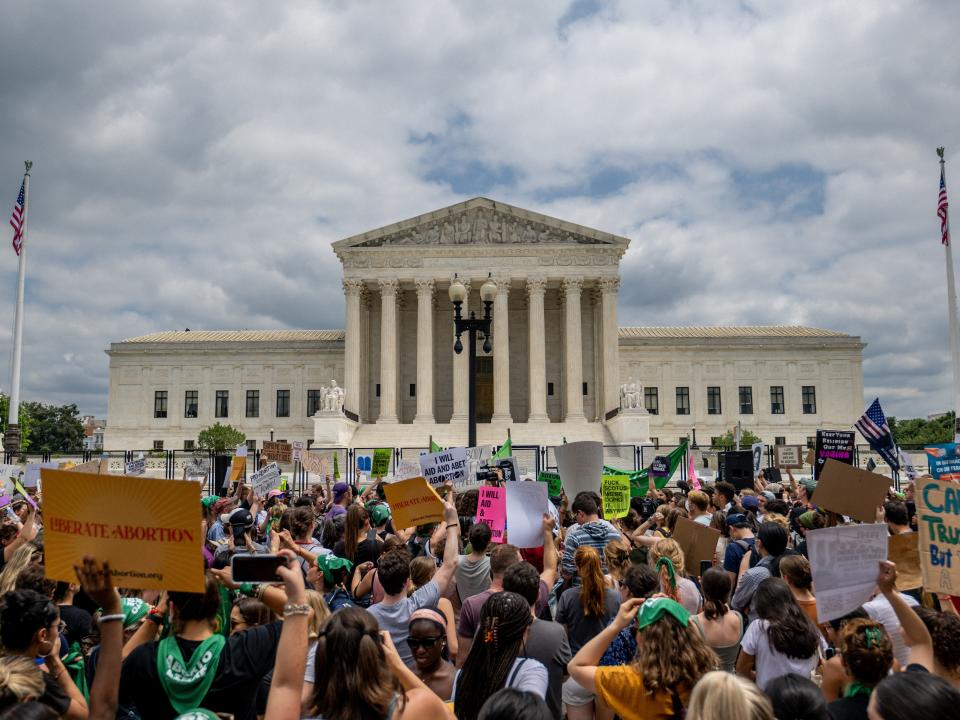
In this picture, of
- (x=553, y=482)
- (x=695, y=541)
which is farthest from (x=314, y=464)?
(x=695, y=541)

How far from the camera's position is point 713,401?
61.3 m

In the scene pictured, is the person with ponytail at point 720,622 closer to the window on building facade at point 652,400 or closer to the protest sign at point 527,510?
the protest sign at point 527,510

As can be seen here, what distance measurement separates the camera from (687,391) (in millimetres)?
61406

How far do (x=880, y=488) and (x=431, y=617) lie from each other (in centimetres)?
647

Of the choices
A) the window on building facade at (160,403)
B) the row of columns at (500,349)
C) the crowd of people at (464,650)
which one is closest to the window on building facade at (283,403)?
the window on building facade at (160,403)

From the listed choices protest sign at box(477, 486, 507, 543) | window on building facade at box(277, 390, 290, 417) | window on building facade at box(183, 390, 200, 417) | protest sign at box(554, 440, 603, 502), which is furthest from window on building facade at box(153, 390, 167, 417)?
protest sign at box(477, 486, 507, 543)

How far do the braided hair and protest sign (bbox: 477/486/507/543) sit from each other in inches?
162

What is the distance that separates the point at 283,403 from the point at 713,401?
112ft

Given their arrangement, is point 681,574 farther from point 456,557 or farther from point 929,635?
point 929,635

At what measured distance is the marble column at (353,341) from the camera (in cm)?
5238

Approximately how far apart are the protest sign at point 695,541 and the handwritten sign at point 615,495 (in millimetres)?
2659

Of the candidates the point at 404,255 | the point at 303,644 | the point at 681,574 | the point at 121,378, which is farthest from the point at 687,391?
the point at 303,644

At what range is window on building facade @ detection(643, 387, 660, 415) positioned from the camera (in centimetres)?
6094

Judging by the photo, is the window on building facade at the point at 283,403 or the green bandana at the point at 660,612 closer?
the green bandana at the point at 660,612
